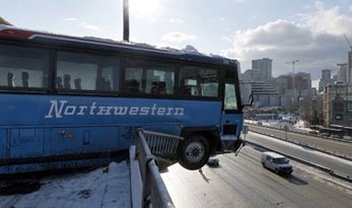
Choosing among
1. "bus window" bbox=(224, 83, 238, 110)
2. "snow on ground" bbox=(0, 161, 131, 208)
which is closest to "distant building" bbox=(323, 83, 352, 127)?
"bus window" bbox=(224, 83, 238, 110)

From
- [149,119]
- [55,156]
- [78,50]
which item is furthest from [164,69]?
[55,156]

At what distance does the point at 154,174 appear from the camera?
161 inches

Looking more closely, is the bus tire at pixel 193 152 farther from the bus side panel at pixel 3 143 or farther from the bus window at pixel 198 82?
the bus side panel at pixel 3 143

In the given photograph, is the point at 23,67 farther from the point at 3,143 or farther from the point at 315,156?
the point at 315,156

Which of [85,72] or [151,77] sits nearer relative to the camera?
[85,72]

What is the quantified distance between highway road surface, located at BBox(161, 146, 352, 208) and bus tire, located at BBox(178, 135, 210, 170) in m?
16.0

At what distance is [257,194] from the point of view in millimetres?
31703

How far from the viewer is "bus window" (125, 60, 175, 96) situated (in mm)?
10039

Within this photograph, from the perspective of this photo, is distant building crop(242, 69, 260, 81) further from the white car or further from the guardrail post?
the guardrail post

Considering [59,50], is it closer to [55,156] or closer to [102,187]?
[55,156]

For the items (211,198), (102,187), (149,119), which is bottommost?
(211,198)

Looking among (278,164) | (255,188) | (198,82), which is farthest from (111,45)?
(278,164)

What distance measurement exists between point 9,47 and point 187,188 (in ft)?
88.9

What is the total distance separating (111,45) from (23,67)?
7.61 ft
